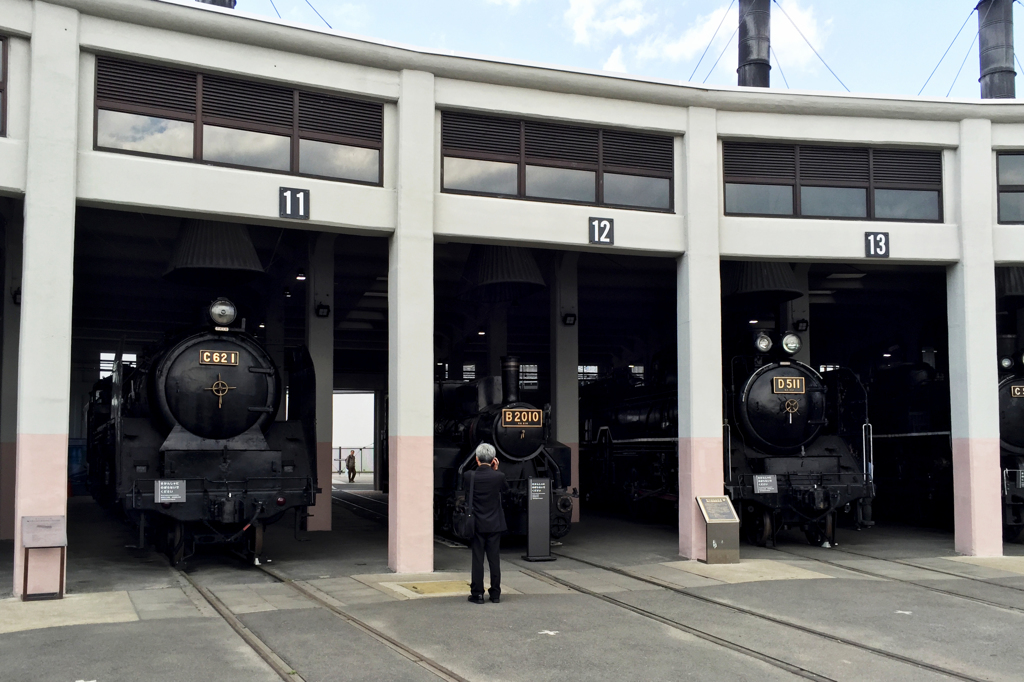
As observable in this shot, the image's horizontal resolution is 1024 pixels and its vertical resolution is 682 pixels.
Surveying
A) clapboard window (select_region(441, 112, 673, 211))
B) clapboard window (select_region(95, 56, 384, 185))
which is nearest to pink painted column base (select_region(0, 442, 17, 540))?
clapboard window (select_region(95, 56, 384, 185))

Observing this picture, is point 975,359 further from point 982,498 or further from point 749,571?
point 749,571

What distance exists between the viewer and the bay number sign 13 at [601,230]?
43.1 feet

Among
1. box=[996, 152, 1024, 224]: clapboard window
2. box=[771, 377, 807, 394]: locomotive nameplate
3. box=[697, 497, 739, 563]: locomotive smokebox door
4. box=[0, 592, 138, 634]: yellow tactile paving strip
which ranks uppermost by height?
box=[996, 152, 1024, 224]: clapboard window

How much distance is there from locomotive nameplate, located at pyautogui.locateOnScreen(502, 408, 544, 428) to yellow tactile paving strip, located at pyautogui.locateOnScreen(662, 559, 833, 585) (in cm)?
302

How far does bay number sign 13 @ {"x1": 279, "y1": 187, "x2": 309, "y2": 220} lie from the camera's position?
11680mm

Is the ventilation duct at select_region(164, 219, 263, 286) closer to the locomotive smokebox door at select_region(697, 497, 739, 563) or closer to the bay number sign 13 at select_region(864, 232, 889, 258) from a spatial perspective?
the locomotive smokebox door at select_region(697, 497, 739, 563)

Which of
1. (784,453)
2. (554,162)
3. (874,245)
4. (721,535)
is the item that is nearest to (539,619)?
(721,535)

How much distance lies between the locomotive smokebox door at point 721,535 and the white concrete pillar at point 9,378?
10.9 m

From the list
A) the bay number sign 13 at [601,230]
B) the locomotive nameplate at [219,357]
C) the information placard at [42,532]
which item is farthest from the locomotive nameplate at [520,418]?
the information placard at [42,532]

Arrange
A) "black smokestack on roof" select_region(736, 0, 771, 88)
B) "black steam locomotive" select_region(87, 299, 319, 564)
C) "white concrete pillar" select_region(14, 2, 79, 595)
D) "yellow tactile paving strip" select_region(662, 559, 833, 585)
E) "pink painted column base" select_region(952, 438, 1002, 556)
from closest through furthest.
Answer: "white concrete pillar" select_region(14, 2, 79, 595) < "yellow tactile paving strip" select_region(662, 559, 833, 585) < "black steam locomotive" select_region(87, 299, 319, 564) < "pink painted column base" select_region(952, 438, 1002, 556) < "black smokestack on roof" select_region(736, 0, 771, 88)

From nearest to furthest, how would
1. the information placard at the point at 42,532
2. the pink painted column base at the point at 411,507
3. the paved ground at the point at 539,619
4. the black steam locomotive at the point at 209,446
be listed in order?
1. the paved ground at the point at 539,619
2. the information placard at the point at 42,532
3. the black steam locomotive at the point at 209,446
4. the pink painted column base at the point at 411,507

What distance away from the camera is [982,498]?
14.0 metres

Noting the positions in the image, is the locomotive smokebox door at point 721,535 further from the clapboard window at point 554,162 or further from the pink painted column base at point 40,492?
the pink painted column base at point 40,492

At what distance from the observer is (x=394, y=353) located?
12.3 metres
